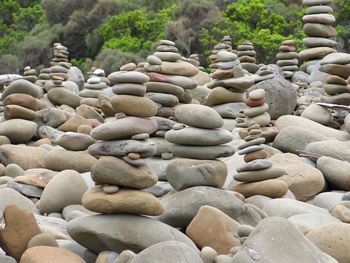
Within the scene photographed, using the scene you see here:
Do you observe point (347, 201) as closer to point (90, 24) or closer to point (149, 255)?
point (149, 255)

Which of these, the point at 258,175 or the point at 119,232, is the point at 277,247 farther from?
the point at 258,175

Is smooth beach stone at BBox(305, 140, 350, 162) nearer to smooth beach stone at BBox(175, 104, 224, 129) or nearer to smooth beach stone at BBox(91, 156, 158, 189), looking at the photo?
smooth beach stone at BBox(175, 104, 224, 129)

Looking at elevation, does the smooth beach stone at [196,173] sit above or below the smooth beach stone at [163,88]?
above

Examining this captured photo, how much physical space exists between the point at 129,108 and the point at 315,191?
8.63 feet

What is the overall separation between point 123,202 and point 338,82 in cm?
546

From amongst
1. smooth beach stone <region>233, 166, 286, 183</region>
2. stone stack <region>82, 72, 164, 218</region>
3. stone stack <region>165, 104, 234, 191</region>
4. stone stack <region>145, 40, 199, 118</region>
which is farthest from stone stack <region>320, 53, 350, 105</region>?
stone stack <region>82, 72, 164, 218</region>

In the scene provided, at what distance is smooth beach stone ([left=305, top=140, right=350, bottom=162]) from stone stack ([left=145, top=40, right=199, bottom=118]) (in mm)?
1638

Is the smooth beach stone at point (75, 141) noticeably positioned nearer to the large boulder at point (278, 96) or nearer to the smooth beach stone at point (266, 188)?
the smooth beach stone at point (266, 188)

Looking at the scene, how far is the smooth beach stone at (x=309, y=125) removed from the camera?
898 centimetres

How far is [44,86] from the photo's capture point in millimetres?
12273

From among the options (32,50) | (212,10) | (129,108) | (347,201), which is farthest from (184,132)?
(32,50)

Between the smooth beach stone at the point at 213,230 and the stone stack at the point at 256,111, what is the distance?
320 cm

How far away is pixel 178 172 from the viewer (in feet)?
20.6

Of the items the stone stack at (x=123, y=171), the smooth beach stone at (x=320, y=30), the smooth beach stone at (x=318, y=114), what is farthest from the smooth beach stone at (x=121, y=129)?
the smooth beach stone at (x=320, y=30)
